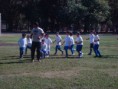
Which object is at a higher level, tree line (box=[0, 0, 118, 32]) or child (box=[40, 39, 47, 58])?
tree line (box=[0, 0, 118, 32])

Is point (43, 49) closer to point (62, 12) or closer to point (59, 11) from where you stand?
point (62, 12)

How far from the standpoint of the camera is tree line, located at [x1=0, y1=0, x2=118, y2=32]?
78.9 metres

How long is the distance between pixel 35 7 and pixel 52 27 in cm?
804

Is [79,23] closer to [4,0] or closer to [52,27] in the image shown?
[52,27]

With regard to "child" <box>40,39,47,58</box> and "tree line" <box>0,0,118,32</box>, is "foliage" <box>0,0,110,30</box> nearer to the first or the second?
"tree line" <box>0,0,118,32</box>

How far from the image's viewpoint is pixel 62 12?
78.8 metres

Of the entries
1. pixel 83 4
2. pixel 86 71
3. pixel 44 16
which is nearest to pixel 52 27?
pixel 44 16

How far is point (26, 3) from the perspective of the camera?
83062 millimetres

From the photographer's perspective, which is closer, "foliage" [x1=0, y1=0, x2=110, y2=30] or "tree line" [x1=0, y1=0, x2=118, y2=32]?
"foliage" [x1=0, y1=0, x2=110, y2=30]

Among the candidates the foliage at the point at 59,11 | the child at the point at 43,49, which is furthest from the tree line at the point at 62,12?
the child at the point at 43,49

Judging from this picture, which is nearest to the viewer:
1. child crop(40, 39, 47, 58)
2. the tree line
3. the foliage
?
child crop(40, 39, 47, 58)

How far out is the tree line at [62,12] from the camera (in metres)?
78.9

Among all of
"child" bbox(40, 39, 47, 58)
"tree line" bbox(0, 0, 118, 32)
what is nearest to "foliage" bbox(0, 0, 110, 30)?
"tree line" bbox(0, 0, 118, 32)

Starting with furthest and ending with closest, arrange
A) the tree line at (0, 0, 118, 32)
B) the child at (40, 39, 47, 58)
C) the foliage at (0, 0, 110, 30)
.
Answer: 1. the tree line at (0, 0, 118, 32)
2. the foliage at (0, 0, 110, 30)
3. the child at (40, 39, 47, 58)
